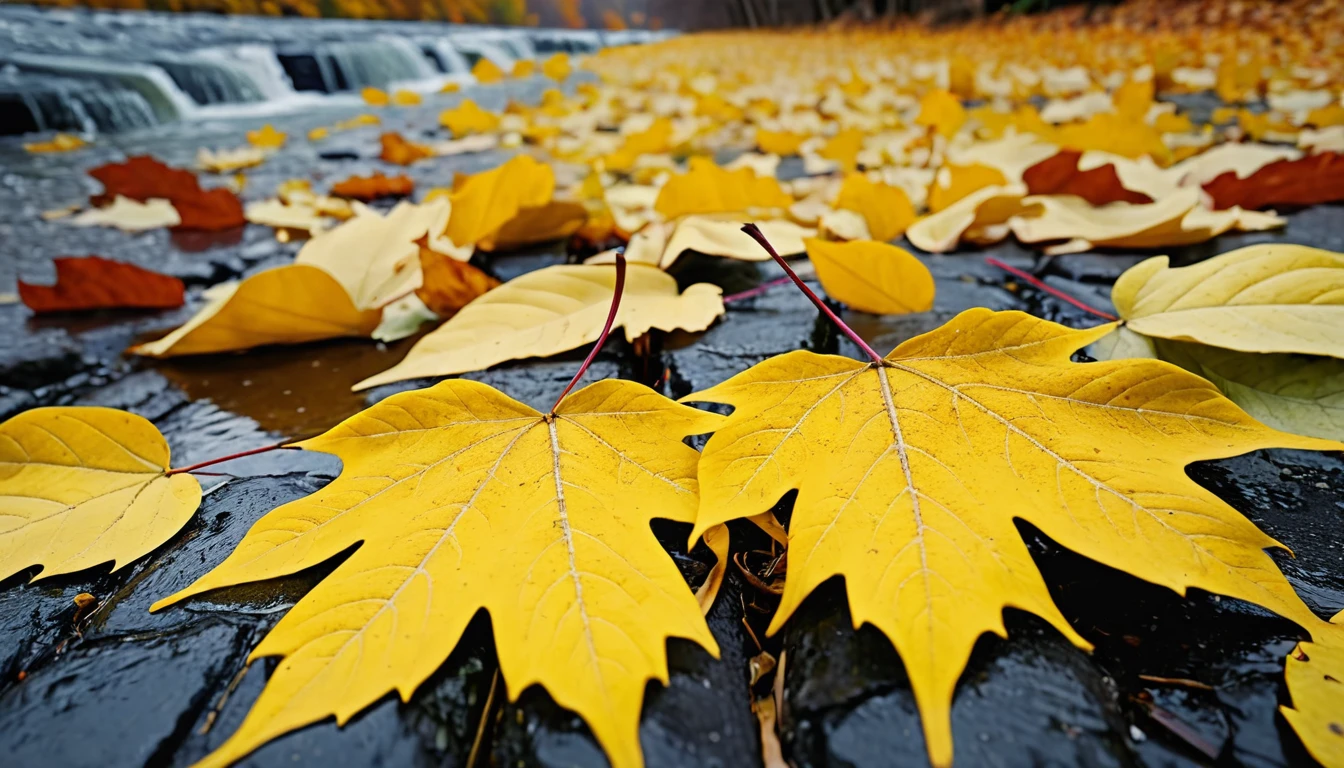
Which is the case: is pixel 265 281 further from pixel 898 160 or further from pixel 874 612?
pixel 898 160

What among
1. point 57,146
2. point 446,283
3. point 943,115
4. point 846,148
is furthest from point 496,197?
point 57,146

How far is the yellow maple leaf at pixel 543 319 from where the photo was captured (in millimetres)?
683

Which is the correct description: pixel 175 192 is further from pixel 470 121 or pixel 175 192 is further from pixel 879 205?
pixel 879 205

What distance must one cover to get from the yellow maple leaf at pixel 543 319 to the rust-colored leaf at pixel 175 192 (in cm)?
123

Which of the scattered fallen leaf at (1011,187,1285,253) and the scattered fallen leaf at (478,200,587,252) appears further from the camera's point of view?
the scattered fallen leaf at (478,200,587,252)

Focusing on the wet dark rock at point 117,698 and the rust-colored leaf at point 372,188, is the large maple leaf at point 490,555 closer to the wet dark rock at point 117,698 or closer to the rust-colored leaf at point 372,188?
the wet dark rock at point 117,698

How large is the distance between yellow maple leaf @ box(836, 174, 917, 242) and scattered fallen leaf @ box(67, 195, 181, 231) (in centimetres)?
167

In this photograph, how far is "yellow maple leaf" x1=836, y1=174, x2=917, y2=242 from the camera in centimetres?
110

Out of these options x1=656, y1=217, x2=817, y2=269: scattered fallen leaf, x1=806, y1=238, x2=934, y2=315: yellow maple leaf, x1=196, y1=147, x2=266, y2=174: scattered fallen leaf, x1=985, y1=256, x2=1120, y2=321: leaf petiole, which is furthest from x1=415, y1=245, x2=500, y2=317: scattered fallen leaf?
x1=196, y1=147, x2=266, y2=174: scattered fallen leaf

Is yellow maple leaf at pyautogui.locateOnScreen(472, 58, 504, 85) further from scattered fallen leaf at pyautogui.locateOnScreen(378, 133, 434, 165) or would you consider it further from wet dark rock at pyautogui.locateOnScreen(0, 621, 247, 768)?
wet dark rock at pyautogui.locateOnScreen(0, 621, 247, 768)

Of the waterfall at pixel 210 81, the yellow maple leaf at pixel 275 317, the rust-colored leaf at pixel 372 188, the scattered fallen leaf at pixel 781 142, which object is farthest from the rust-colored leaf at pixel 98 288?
the waterfall at pixel 210 81

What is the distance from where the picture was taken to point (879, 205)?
1111 mm

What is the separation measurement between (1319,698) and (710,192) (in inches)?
38.8

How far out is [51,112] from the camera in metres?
3.86
